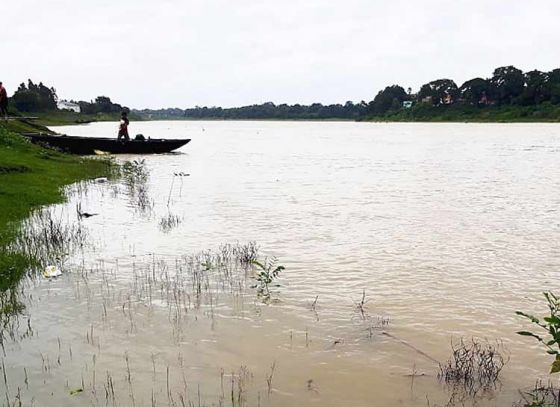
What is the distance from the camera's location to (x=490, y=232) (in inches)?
538

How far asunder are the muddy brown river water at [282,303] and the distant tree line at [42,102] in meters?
72.1

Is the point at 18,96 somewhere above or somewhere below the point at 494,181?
above

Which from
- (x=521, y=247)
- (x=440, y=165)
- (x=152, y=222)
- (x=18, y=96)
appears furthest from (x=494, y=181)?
(x=18, y=96)

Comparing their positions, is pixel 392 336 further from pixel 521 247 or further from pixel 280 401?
pixel 521 247

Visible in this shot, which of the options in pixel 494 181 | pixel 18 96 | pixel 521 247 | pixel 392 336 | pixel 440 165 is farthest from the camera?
pixel 18 96

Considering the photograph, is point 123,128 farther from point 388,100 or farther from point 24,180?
point 388,100

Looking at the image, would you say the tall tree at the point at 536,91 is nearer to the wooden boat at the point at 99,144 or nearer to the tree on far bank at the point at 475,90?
the tree on far bank at the point at 475,90

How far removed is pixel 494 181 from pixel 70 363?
22712mm

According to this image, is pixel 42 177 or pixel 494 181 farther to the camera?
pixel 494 181

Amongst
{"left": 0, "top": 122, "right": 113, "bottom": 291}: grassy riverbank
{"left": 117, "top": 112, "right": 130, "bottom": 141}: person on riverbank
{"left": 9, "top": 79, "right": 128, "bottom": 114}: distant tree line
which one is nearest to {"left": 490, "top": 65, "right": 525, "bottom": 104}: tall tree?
{"left": 9, "top": 79, "right": 128, "bottom": 114}: distant tree line

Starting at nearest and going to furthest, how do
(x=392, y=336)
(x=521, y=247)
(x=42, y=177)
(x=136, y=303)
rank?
(x=392, y=336) → (x=136, y=303) → (x=521, y=247) → (x=42, y=177)

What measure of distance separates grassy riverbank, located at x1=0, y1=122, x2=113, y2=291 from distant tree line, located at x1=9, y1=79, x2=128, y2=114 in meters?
59.4

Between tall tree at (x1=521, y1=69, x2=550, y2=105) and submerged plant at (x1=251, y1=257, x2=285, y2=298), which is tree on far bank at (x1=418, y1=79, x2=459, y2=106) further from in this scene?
submerged plant at (x1=251, y1=257, x2=285, y2=298)

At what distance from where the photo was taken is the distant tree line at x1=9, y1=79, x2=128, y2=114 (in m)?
→ 100
